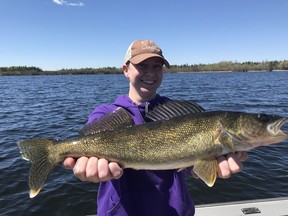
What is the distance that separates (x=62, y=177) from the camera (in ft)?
29.0

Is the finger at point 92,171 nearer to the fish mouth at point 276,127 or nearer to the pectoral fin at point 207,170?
the pectoral fin at point 207,170

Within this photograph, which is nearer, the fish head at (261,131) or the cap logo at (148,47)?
the fish head at (261,131)

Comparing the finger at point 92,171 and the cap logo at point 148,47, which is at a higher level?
the cap logo at point 148,47

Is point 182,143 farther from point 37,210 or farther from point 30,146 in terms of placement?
point 37,210

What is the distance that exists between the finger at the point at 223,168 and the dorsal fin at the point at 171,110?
2.11 ft

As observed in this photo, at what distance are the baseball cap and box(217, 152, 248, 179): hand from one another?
1.51 metres

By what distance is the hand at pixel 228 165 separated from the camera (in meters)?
2.89

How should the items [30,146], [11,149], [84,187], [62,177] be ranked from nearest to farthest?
1. [30,146]
2. [84,187]
3. [62,177]
4. [11,149]

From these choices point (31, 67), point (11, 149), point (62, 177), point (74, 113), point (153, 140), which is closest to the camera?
point (153, 140)

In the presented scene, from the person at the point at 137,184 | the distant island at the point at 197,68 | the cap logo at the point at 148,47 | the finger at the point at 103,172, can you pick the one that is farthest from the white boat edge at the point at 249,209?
the distant island at the point at 197,68

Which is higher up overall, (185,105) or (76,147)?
(185,105)

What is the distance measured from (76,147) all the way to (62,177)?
6.26 meters

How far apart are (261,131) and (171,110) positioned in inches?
40.4

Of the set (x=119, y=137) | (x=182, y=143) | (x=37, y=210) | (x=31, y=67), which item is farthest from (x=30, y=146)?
(x=31, y=67)
